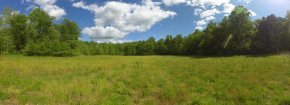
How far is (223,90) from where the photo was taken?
31.1ft

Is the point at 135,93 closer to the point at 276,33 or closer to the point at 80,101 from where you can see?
the point at 80,101

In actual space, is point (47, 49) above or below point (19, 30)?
below

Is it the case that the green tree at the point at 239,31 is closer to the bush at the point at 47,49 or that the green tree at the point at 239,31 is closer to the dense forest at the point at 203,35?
the dense forest at the point at 203,35

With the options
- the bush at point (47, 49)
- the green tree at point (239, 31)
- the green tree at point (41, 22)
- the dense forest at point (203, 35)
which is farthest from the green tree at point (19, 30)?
the green tree at point (239, 31)

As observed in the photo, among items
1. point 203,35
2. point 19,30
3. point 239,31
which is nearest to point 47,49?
point 19,30

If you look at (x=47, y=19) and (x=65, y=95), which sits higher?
(x=47, y=19)

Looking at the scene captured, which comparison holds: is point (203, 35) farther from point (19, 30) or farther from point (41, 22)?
point (19, 30)

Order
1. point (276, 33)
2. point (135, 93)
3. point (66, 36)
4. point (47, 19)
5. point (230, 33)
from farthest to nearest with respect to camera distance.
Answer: point (66, 36) < point (47, 19) < point (230, 33) < point (276, 33) < point (135, 93)

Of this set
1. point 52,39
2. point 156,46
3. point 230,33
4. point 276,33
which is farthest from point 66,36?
point 276,33

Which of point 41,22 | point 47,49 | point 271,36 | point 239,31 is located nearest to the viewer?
point 271,36

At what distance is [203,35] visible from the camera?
201 ft

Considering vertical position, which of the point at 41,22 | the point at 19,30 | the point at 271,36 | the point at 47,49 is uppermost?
the point at 41,22

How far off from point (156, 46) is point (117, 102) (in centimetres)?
8453

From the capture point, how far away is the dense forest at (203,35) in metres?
43.0
